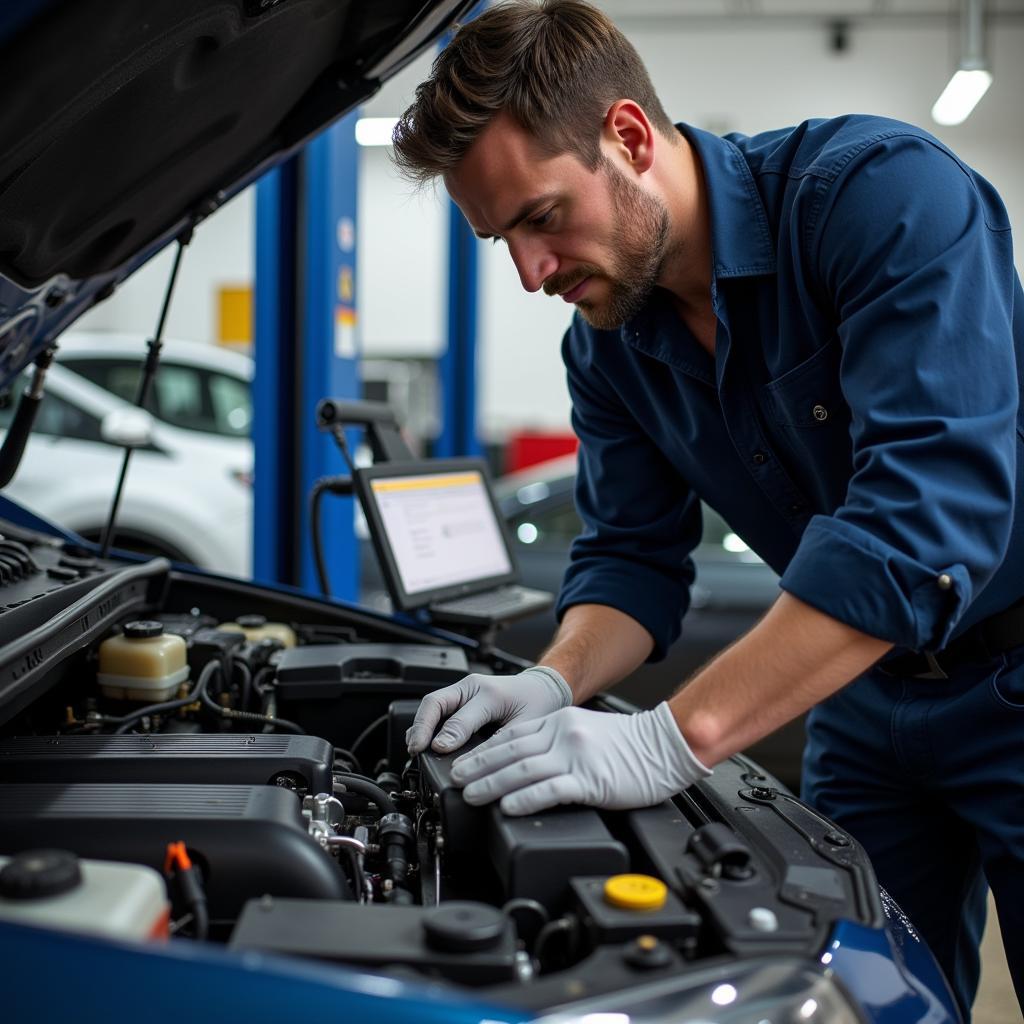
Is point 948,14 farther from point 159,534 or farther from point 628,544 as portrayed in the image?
point 628,544

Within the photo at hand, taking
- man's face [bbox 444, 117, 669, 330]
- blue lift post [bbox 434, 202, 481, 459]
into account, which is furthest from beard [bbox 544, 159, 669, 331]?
blue lift post [bbox 434, 202, 481, 459]

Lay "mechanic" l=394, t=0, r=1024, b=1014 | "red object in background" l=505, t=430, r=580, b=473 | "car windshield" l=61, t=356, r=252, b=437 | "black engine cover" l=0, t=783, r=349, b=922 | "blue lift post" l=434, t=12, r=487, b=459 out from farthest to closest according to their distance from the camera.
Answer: "red object in background" l=505, t=430, r=580, b=473 → "car windshield" l=61, t=356, r=252, b=437 → "blue lift post" l=434, t=12, r=487, b=459 → "mechanic" l=394, t=0, r=1024, b=1014 → "black engine cover" l=0, t=783, r=349, b=922

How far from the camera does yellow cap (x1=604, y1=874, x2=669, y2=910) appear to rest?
2.94 feet

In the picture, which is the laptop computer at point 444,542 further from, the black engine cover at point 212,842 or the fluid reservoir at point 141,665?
the black engine cover at point 212,842

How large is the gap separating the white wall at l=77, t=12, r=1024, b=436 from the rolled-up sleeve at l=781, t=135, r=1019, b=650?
5608 millimetres

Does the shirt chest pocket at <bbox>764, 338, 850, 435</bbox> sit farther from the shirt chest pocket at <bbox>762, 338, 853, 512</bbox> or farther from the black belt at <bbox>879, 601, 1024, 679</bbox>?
the black belt at <bbox>879, 601, 1024, 679</bbox>

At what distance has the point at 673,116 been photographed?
8289mm

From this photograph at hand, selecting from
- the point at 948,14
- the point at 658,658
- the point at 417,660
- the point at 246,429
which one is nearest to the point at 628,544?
the point at 658,658

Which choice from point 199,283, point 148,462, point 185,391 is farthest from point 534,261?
point 199,283

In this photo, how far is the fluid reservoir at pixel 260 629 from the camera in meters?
1.76

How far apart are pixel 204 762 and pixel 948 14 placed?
8.55 meters

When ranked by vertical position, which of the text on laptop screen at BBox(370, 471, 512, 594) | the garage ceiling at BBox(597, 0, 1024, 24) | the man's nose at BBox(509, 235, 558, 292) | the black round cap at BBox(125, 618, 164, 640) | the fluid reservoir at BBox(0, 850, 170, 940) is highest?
the garage ceiling at BBox(597, 0, 1024, 24)

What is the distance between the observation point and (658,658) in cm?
171

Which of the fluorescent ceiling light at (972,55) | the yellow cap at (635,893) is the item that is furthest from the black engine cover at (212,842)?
the fluorescent ceiling light at (972,55)
